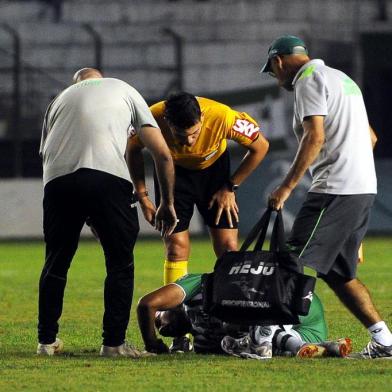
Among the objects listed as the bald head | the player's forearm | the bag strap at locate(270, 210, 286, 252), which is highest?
the bald head

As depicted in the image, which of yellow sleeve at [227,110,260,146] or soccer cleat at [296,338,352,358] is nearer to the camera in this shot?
soccer cleat at [296,338,352,358]

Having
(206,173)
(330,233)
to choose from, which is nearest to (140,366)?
(330,233)

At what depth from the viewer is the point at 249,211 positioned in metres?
28.2

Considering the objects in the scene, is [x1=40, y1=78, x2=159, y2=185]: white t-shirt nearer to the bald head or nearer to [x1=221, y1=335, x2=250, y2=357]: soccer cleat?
the bald head

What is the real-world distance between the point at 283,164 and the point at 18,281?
1225 centimetres

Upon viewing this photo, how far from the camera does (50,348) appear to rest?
9.16 metres

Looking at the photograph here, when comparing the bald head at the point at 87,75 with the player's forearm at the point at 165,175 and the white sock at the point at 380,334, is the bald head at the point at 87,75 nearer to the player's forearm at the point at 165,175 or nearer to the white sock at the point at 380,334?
the player's forearm at the point at 165,175

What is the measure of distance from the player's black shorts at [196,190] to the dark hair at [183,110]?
1.02 meters

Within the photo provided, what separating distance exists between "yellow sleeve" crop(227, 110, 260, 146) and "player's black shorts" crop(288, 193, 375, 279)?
52.3 inches

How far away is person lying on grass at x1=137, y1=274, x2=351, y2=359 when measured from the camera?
8797mm

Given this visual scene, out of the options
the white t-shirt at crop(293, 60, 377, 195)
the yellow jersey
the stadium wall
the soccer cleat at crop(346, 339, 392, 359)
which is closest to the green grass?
the soccer cleat at crop(346, 339, 392, 359)

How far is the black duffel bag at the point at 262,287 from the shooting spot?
27.8 ft

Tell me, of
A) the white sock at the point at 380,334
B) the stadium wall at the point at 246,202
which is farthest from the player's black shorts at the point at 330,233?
the stadium wall at the point at 246,202

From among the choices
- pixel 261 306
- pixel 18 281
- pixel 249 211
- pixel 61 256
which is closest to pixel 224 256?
pixel 261 306
